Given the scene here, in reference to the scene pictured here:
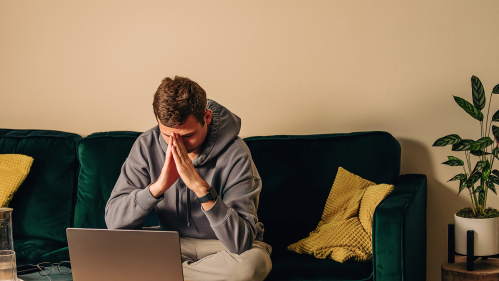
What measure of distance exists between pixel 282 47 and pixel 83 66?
1.17 metres

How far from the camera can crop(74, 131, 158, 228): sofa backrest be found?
2.13 metres

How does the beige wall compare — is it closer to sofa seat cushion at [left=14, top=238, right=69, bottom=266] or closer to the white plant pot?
the white plant pot

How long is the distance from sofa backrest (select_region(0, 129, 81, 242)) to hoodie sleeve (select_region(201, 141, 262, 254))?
1.02m

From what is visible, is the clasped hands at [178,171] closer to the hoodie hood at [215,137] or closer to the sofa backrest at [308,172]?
the hoodie hood at [215,137]

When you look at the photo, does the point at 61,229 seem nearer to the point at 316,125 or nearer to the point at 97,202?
the point at 97,202

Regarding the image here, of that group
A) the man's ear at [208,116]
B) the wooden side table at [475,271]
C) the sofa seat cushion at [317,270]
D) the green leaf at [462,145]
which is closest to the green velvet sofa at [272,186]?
the sofa seat cushion at [317,270]

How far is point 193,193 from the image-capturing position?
5.45 ft

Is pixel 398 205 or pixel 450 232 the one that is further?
pixel 450 232

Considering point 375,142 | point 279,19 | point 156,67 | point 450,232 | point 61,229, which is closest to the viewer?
point 450,232

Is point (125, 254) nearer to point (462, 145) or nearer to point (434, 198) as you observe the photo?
point (462, 145)

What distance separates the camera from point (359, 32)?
2213 millimetres

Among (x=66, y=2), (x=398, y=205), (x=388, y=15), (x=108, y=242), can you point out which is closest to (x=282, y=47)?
(x=388, y=15)

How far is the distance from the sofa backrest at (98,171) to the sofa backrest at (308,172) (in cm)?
69

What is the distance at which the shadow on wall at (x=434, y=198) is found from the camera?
2191 millimetres
